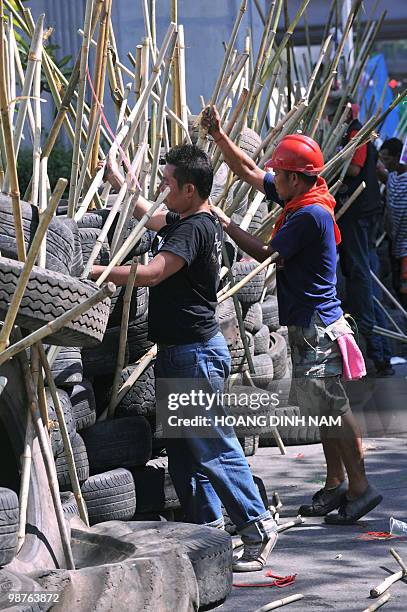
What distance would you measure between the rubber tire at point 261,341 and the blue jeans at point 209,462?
2041 mm

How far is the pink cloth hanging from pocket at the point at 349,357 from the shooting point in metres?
4.97

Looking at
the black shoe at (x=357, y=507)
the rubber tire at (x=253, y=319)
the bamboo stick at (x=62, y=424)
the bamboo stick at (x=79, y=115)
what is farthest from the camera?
the rubber tire at (x=253, y=319)

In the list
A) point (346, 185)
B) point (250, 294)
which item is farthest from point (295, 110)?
point (346, 185)

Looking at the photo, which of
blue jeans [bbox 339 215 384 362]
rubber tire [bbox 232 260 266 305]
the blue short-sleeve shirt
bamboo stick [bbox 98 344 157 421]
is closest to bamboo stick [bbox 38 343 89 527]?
bamboo stick [bbox 98 344 157 421]

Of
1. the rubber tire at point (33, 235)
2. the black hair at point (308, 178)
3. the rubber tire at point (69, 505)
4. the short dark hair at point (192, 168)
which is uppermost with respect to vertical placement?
the short dark hair at point (192, 168)

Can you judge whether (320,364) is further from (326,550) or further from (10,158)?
(10,158)

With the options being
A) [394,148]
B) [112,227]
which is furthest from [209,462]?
[394,148]

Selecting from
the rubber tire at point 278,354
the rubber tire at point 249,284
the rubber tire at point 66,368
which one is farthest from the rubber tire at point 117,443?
the rubber tire at point 278,354

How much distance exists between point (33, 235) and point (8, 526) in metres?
0.96

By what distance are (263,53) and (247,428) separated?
5.61 feet

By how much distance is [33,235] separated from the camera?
150 inches

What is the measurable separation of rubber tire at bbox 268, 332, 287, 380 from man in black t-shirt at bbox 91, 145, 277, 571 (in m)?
2.52

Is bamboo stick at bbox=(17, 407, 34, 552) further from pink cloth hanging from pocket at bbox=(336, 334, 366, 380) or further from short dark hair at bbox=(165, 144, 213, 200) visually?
pink cloth hanging from pocket at bbox=(336, 334, 366, 380)

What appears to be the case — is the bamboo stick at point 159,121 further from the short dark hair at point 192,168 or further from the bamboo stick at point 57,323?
the bamboo stick at point 57,323
